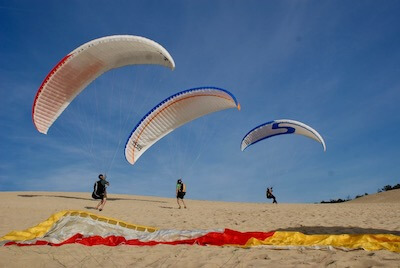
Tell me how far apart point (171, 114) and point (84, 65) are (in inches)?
208

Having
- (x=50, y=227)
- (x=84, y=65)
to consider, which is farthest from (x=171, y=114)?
(x=50, y=227)

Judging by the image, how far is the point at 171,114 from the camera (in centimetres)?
1798

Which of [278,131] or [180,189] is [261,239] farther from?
[278,131]

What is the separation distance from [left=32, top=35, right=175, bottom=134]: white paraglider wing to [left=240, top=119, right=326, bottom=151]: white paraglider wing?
31.7 feet

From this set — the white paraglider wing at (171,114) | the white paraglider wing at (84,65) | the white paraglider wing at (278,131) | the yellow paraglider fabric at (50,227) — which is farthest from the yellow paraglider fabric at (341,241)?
the white paraglider wing at (278,131)

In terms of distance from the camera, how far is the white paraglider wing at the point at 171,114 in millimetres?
17000

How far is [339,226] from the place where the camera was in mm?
11242

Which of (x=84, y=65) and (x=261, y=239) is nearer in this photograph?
(x=261, y=239)

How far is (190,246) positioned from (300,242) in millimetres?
2378

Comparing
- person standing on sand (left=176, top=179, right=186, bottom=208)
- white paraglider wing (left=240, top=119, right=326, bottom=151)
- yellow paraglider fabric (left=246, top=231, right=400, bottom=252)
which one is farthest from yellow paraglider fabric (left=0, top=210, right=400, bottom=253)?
white paraglider wing (left=240, top=119, right=326, bottom=151)

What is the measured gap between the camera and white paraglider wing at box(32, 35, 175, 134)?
14.1 meters

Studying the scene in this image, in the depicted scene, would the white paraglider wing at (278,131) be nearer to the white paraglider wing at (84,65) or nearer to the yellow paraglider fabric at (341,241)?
the white paraglider wing at (84,65)

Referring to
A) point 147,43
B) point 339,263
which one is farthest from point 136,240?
point 147,43

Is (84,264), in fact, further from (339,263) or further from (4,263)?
(339,263)
